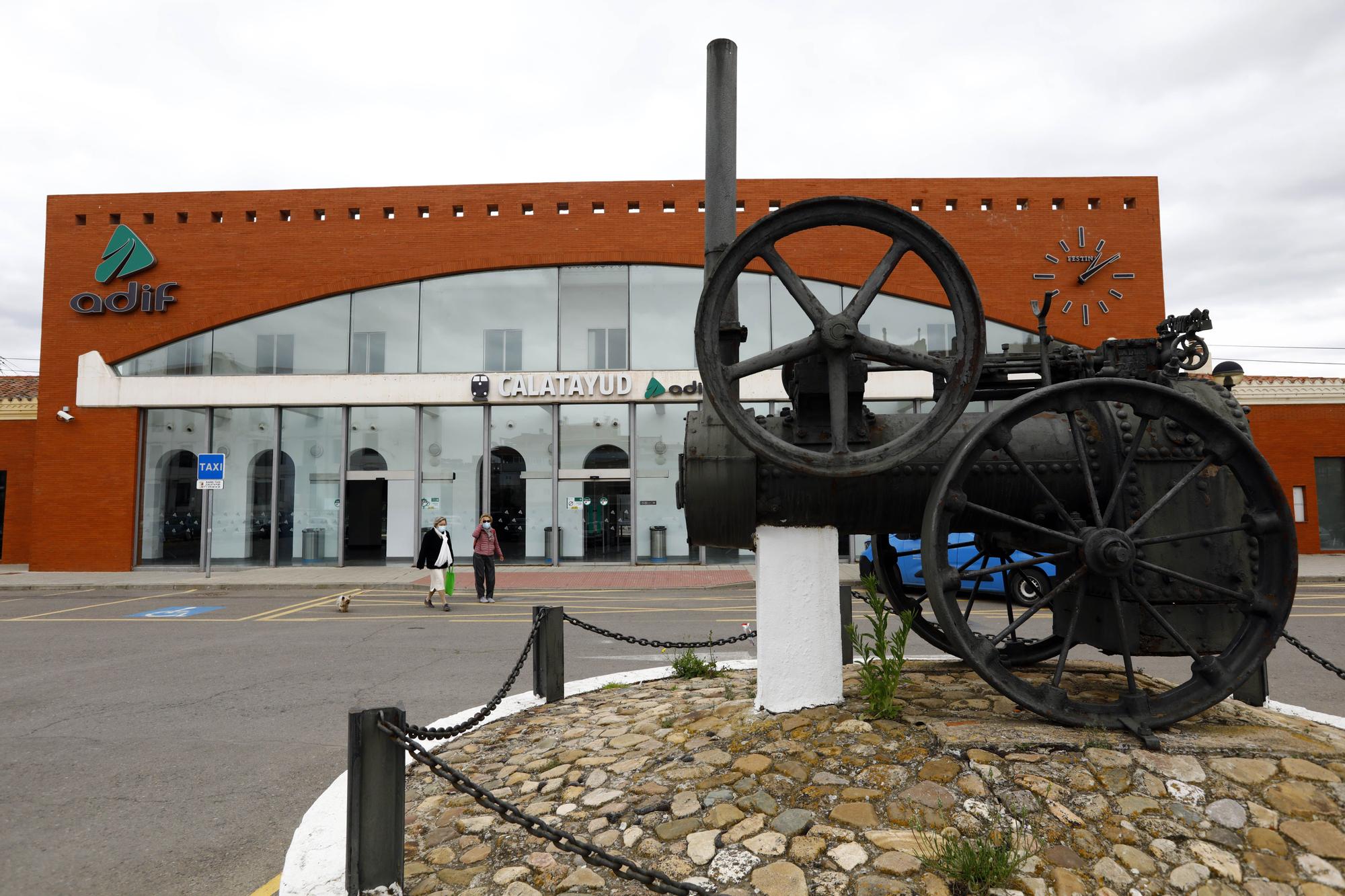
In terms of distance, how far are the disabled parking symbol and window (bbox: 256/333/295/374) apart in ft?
25.1

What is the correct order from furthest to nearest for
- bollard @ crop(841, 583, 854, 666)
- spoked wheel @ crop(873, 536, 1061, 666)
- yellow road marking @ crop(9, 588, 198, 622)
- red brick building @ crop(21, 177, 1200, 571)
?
red brick building @ crop(21, 177, 1200, 571), yellow road marking @ crop(9, 588, 198, 622), bollard @ crop(841, 583, 854, 666), spoked wheel @ crop(873, 536, 1061, 666)

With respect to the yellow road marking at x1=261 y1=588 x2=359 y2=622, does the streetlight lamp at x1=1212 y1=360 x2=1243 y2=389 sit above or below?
above

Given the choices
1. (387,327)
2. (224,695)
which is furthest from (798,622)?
(387,327)

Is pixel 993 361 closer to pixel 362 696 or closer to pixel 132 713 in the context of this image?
pixel 362 696

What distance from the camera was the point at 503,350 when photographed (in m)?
18.6

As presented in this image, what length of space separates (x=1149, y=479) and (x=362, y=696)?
20.1ft

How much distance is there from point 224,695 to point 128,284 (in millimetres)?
16323

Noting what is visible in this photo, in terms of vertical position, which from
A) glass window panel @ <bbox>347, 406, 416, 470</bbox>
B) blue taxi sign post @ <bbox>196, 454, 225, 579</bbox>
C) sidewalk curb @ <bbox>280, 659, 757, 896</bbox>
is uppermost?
glass window panel @ <bbox>347, 406, 416, 470</bbox>

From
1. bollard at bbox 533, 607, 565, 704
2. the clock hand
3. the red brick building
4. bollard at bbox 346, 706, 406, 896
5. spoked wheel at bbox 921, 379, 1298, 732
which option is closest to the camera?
bollard at bbox 346, 706, 406, 896

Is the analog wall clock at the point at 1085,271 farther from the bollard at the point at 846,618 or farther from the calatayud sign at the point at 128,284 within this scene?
the calatayud sign at the point at 128,284

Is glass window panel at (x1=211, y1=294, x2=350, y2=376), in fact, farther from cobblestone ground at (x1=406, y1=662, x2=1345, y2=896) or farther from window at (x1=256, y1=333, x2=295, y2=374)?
cobblestone ground at (x1=406, y1=662, x2=1345, y2=896)

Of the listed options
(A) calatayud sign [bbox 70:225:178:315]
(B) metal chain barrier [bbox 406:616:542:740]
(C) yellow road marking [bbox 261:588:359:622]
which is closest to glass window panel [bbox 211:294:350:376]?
(A) calatayud sign [bbox 70:225:178:315]

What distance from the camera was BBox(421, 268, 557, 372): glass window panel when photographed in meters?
18.6

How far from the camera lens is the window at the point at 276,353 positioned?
60.9 ft
